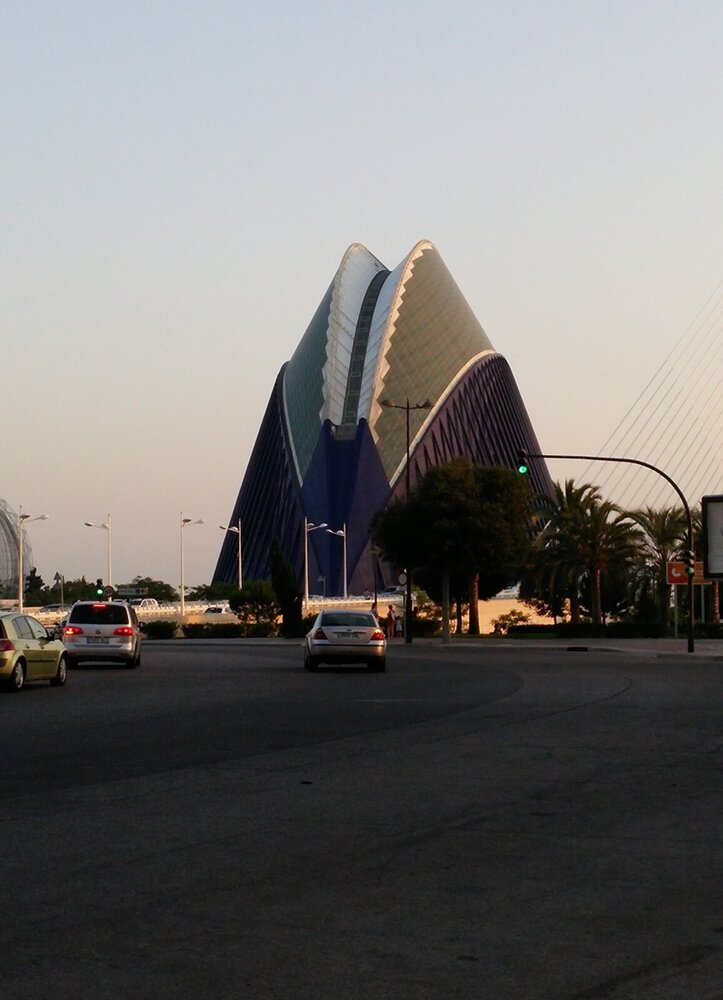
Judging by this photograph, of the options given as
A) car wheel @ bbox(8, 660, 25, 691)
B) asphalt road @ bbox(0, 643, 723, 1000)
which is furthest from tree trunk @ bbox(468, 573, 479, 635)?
asphalt road @ bbox(0, 643, 723, 1000)

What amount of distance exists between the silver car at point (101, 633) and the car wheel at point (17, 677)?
820cm

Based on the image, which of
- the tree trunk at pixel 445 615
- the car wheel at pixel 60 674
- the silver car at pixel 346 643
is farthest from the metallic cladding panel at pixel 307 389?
the car wheel at pixel 60 674

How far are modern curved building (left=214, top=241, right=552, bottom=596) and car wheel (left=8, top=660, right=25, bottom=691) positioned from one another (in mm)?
82503

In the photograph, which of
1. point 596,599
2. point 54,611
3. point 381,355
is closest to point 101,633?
point 596,599

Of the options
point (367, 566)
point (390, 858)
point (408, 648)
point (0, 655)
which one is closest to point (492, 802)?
point (390, 858)

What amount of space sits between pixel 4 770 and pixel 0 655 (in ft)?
37.4

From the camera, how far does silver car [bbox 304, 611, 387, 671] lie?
3188 cm

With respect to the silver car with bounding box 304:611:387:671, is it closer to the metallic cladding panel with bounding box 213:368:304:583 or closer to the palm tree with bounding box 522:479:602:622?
the palm tree with bounding box 522:479:602:622

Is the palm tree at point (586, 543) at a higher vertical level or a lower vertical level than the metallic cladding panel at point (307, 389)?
lower

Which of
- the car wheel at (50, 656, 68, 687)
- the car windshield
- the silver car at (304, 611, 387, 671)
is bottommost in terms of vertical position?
the car wheel at (50, 656, 68, 687)

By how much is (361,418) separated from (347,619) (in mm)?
79441

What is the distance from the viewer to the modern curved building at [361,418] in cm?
11169

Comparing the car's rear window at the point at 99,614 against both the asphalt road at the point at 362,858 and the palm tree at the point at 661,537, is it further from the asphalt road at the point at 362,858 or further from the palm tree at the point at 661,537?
the palm tree at the point at 661,537

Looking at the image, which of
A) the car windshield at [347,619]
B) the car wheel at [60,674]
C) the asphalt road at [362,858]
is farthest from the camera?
the car windshield at [347,619]
